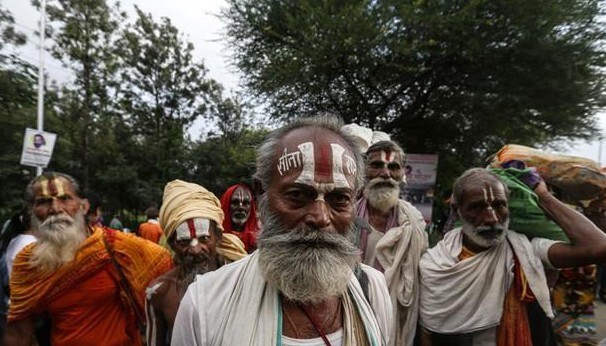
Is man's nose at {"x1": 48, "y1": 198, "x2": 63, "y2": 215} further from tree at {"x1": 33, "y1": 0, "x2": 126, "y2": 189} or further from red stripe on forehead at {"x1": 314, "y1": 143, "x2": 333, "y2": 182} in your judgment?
tree at {"x1": 33, "y1": 0, "x2": 126, "y2": 189}

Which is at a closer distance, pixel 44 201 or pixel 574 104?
pixel 44 201

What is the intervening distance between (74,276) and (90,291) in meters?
Answer: 0.14

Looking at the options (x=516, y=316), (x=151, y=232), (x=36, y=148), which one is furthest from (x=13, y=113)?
(x=516, y=316)

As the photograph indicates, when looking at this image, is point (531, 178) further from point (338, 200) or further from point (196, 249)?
point (196, 249)

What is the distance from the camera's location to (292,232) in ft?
5.17

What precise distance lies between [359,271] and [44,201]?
2336mm

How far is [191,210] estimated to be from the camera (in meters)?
2.70

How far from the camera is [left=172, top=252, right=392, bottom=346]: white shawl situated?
4.66 ft

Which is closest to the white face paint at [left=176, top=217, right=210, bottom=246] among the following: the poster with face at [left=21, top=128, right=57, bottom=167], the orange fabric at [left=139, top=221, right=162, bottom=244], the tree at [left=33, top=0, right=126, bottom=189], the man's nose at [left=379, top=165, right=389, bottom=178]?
the man's nose at [left=379, top=165, right=389, bottom=178]

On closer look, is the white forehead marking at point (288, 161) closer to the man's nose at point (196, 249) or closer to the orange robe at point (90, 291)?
the man's nose at point (196, 249)

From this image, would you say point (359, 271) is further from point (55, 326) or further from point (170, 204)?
point (55, 326)

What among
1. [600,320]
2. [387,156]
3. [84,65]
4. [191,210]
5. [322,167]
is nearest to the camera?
[322,167]

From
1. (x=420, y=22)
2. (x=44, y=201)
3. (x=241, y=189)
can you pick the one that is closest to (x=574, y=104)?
(x=420, y=22)

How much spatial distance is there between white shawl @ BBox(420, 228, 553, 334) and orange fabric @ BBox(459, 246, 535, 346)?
4cm
